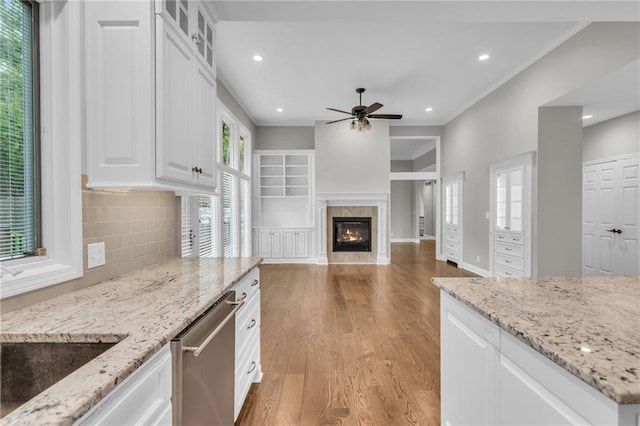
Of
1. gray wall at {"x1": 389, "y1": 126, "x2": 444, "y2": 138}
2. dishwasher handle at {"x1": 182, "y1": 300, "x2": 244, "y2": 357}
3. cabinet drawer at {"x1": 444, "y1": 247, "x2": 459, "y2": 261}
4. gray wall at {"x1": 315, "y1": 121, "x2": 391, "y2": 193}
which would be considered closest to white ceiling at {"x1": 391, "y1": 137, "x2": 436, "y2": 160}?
gray wall at {"x1": 389, "y1": 126, "x2": 444, "y2": 138}

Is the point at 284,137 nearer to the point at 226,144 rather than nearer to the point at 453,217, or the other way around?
the point at 226,144

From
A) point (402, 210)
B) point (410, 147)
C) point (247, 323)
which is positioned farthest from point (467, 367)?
point (402, 210)

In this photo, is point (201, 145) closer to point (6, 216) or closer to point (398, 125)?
point (6, 216)

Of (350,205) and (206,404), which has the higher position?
(350,205)

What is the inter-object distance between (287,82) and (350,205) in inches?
120

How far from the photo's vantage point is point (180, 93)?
5.43 ft

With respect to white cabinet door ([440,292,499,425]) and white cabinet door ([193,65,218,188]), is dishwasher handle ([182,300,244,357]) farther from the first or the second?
white cabinet door ([440,292,499,425])

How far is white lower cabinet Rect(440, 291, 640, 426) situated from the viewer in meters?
0.72

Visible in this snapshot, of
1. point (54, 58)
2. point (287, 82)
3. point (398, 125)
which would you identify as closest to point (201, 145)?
point (54, 58)

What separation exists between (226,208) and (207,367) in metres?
4.09

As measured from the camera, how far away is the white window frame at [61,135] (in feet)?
4.35

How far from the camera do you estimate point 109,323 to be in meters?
0.98

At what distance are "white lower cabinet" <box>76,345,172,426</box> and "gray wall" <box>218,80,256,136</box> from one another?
4.32 meters

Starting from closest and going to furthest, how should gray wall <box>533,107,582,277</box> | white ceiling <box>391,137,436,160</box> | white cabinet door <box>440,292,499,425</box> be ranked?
white cabinet door <box>440,292,499,425</box>
gray wall <box>533,107,582,277</box>
white ceiling <box>391,137,436,160</box>
